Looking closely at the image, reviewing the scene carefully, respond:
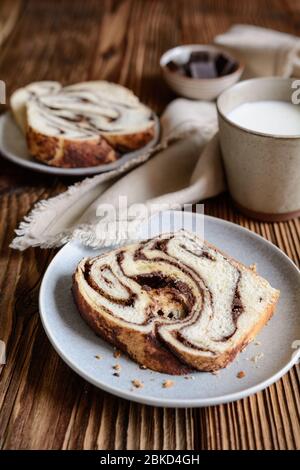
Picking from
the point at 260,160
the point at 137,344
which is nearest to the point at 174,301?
the point at 137,344

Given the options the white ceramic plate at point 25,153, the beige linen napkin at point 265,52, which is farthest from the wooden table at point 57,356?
the beige linen napkin at point 265,52

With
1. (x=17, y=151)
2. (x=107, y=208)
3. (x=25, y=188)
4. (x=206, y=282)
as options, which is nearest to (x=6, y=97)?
(x=17, y=151)

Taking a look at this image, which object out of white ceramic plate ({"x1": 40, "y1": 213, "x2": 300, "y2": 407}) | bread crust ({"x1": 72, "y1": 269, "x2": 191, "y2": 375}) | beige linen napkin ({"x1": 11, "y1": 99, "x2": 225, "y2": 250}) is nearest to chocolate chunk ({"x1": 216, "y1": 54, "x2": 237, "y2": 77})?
beige linen napkin ({"x1": 11, "y1": 99, "x2": 225, "y2": 250})

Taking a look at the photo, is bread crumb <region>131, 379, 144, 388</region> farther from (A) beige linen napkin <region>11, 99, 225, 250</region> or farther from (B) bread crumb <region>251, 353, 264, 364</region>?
(A) beige linen napkin <region>11, 99, 225, 250</region>

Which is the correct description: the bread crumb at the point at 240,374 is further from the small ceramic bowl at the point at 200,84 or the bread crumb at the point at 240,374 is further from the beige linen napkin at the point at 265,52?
the beige linen napkin at the point at 265,52

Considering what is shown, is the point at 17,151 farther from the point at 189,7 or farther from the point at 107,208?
the point at 189,7
